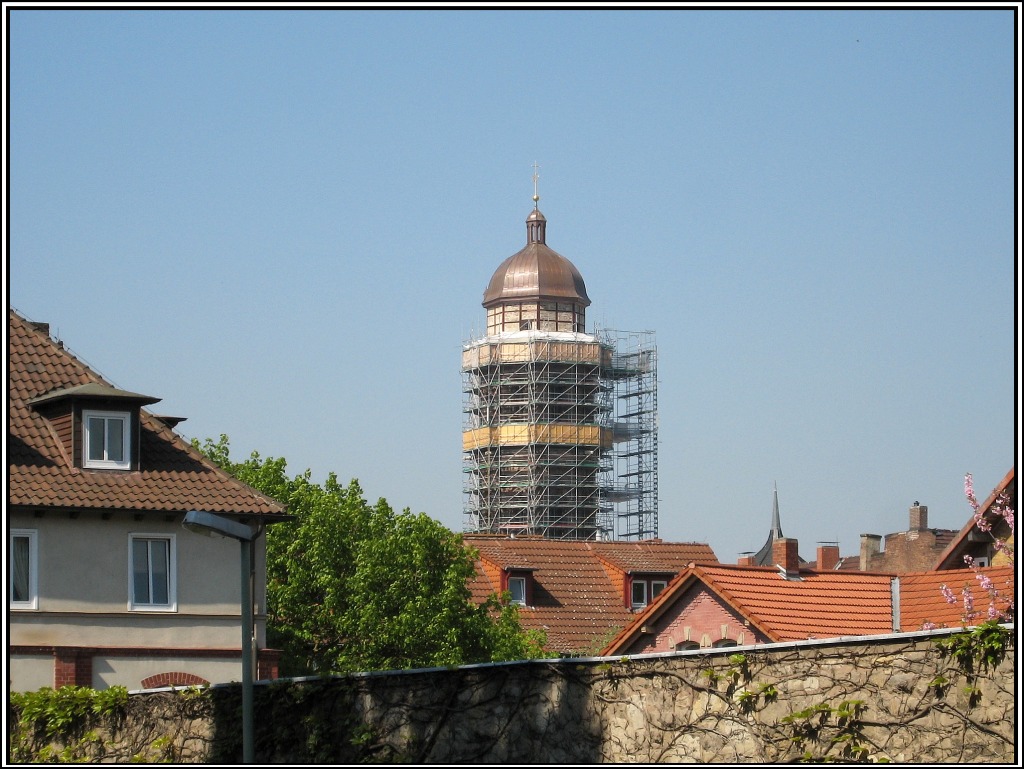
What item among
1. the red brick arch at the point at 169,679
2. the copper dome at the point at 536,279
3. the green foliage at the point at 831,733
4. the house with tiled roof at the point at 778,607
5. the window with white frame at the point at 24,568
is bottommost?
the red brick arch at the point at 169,679

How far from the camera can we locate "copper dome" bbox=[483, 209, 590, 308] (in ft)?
484

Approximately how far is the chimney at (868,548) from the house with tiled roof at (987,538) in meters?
57.4

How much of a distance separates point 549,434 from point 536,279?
21.6 m

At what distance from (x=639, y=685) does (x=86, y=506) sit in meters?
16.1

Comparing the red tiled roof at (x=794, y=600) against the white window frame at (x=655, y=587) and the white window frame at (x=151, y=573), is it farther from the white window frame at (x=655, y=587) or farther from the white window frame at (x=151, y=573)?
the white window frame at (x=655, y=587)

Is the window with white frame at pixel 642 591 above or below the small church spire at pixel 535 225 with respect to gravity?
below

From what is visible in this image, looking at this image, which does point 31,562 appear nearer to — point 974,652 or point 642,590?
point 974,652

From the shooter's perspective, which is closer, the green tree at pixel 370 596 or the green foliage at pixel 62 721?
the green foliage at pixel 62 721

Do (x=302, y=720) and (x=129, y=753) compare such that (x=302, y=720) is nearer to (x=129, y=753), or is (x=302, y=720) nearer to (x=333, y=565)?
(x=129, y=753)

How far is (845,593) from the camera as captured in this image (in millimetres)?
32312

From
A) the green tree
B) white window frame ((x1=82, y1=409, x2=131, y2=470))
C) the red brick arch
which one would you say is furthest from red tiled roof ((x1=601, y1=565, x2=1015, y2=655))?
the green tree

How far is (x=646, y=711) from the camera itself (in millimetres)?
14219

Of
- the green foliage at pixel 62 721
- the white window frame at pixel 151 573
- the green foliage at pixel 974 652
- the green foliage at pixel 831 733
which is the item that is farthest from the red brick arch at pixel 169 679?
the green foliage at pixel 974 652

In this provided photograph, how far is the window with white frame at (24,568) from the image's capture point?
1105 inches
